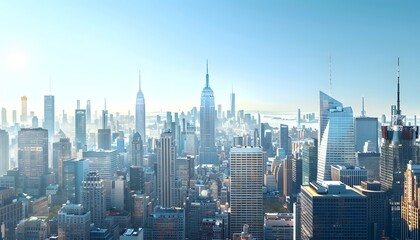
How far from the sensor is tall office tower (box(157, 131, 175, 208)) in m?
13.4

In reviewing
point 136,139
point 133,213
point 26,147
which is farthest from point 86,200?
point 136,139

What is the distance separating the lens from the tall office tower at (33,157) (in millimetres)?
13703

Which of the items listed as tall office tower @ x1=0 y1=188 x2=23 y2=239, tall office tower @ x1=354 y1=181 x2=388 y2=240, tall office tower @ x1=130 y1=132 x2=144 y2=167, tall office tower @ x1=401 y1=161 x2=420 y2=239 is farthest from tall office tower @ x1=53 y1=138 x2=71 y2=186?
tall office tower @ x1=401 y1=161 x2=420 y2=239

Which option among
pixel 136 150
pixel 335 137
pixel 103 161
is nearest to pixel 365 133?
pixel 335 137

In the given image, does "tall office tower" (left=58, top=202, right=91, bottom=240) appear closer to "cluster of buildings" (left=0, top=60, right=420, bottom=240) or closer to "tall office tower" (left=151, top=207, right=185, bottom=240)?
"cluster of buildings" (left=0, top=60, right=420, bottom=240)

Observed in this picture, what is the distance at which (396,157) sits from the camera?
10805 millimetres

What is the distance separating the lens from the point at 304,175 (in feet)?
46.5

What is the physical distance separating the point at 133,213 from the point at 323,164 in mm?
5740

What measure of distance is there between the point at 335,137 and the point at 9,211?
9.19 metres

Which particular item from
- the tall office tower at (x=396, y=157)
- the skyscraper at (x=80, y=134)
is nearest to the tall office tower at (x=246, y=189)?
the tall office tower at (x=396, y=157)

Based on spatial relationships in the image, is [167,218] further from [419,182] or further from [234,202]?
[419,182]

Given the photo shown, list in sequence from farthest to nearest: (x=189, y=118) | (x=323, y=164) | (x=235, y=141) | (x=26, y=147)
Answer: (x=189, y=118)
(x=235, y=141)
(x=26, y=147)
(x=323, y=164)

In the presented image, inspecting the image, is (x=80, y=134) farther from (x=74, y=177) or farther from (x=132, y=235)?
(x=132, y=235)

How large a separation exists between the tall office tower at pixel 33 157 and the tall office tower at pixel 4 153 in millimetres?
436
